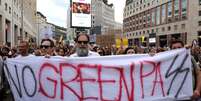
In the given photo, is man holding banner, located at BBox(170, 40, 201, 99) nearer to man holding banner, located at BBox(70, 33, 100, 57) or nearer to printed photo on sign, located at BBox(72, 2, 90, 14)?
→ man holding banner, located at BBox(70, 33, 100, 57)

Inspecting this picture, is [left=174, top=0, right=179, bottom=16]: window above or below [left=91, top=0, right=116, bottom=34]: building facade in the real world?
below

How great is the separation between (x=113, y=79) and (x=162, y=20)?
81692mm

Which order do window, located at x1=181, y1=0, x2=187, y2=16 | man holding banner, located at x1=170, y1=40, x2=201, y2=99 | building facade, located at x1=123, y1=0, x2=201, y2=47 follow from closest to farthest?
man holding banner, located at x1=170, y1=40, x2=201, y2=99
building facade, located at x1=123, y1=0, x2=201, y2=47
window, located at x1=181, y1=0, x2=187, y2=16

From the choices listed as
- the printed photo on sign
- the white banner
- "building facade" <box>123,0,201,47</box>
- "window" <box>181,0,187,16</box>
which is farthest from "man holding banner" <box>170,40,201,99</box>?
"window" <box>181,0,187,16</box>

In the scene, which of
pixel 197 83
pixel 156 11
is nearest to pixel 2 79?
pixel 197 83

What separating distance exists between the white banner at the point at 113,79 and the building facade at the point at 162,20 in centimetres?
4749

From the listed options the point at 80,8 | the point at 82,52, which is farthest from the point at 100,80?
the point at 80,8

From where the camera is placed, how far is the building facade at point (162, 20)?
225 feet

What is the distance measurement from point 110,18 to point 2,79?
536 ft

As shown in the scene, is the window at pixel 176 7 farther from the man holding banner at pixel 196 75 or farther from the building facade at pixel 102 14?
the man holding banner at pixel 196 75

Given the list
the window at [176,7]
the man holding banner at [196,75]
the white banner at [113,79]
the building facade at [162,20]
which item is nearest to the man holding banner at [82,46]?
the white banner at [113,79]

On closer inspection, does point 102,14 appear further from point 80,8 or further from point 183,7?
point 80,8

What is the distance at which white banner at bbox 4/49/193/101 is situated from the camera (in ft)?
17.6

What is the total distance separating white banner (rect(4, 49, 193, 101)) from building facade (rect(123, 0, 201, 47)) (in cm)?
4749
